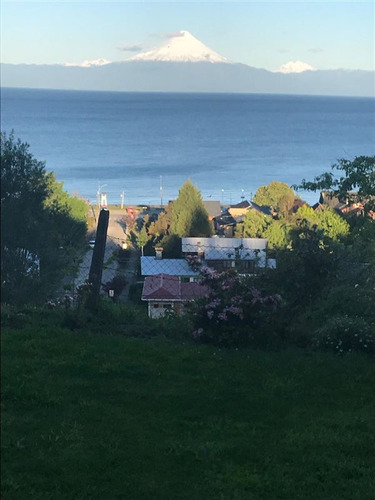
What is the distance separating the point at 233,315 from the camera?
225 inches

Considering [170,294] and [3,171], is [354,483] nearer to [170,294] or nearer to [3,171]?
[3,171]

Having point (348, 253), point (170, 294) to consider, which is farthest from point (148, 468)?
point (348, 253)

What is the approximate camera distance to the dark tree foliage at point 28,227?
1.98 m

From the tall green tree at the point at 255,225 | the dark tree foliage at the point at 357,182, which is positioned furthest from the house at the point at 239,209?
the dark tree foliage at the point at 357,182

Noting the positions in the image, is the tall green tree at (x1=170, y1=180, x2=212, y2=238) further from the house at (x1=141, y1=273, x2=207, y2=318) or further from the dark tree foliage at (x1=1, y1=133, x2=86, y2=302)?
the dark tree foliage at (x1=1, y1=133, x2=86, y2=302)

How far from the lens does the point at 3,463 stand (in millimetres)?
2133

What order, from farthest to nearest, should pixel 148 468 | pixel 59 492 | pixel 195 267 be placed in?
pixel 195 267, pixel 148 468, pixel 59 492

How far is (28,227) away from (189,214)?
1013 inches

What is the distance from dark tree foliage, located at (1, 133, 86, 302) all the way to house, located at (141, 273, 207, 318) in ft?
13.0

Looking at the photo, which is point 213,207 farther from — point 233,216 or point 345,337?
point 345,337

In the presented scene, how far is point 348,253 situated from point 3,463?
5960mm

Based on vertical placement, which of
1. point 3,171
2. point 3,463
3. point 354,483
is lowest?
point 354,483

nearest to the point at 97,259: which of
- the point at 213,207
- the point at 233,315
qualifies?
the point at 233,315

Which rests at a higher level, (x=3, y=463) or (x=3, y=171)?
(x=3, y=171)
